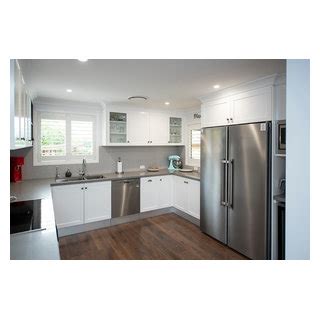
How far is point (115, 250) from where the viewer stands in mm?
2764

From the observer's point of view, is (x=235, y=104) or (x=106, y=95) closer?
(x=235, y=104)

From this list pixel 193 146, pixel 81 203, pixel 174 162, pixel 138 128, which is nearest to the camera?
pixel 81 203

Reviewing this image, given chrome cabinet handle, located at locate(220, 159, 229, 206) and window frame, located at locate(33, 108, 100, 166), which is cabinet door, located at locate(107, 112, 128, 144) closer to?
window frame, located at locate(33, 108, 100, 166)

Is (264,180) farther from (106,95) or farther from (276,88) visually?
(106,95)

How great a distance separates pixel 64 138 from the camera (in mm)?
3723

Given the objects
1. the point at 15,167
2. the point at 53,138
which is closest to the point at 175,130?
the point at 53,138

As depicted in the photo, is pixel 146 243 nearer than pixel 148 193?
Yes

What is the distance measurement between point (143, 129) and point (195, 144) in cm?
116

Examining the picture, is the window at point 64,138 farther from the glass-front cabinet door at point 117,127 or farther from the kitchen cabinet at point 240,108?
the kitchen cabinet at point 240,108

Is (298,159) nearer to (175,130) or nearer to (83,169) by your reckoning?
(83,169)
